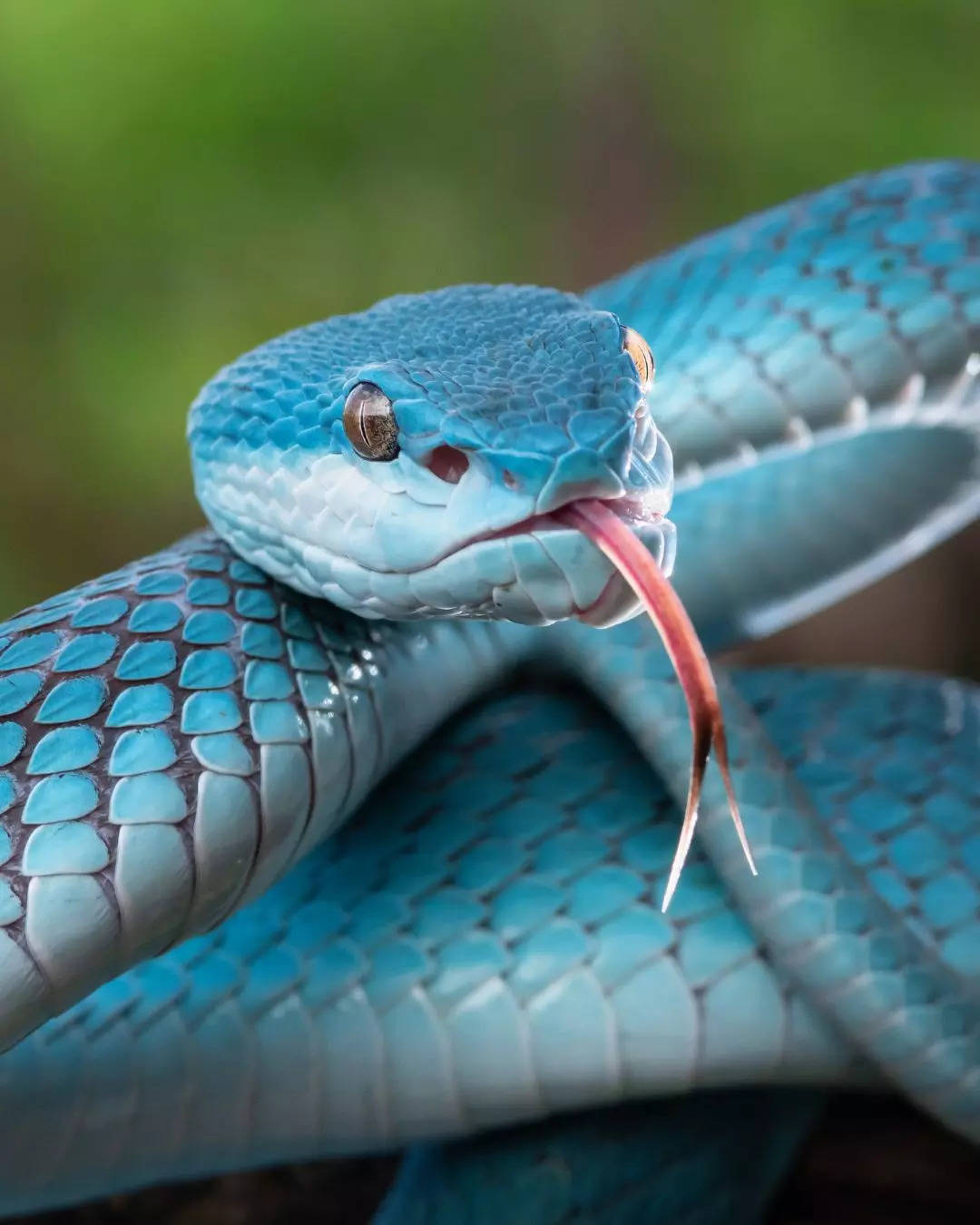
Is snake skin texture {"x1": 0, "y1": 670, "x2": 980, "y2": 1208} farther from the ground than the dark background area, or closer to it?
closer to it

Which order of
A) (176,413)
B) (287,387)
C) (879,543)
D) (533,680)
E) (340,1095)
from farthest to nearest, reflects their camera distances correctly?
(176,413) → (879,543) → (533,680) → (340,1095) → (287,387)

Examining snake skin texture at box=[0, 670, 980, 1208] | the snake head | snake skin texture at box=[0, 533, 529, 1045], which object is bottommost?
snake skin texture at box=[0, 670, 980, 1208]

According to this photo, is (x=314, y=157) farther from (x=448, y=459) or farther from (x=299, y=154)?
(x=448, y=459)

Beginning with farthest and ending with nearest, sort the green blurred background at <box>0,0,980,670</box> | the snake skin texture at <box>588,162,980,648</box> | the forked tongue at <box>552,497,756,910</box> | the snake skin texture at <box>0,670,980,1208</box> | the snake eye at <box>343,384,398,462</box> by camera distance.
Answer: the green blurred background at <box>0,0,980,670</box>
the snake skin texture at <box>588,162,980,648</box>
the snake skin texture at <box>0,670,980,1208</box>
the snake eye at <box>343,384,398,462</box>
the forked tongue at <box>552,497,756,910</box>

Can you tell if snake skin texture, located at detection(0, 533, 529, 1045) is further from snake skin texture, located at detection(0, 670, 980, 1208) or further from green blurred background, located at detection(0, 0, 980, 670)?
green blurred background, located at detection(0, 0, 980, 670)

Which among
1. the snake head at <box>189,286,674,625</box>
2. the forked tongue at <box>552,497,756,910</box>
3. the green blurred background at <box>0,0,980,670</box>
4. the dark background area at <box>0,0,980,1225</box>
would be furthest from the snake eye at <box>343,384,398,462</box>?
the green blurred background at <box>0,0,980,670</box>

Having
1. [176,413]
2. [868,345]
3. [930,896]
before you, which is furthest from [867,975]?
[176,413]

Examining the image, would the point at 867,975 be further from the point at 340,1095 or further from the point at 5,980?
the point at 5,980

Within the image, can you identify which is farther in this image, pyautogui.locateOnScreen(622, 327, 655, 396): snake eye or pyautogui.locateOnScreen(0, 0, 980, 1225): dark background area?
pyautogui.locateOnScreen(0, 0, 980, 1225): dark background area
